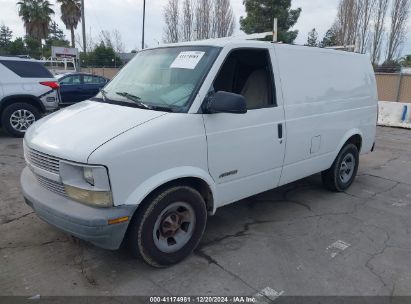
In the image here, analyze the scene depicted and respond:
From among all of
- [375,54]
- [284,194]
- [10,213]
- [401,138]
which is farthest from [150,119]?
[375,54]

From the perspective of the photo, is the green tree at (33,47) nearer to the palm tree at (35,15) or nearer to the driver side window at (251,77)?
the palm tree at (35,15)

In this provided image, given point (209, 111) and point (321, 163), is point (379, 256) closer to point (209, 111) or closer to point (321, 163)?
point (321, 163)

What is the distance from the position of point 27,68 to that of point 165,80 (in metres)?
6.63

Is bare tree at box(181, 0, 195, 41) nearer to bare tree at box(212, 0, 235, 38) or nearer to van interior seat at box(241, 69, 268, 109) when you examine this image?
bare tree at box(212, 0, 235, 38)

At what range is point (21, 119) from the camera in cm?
888

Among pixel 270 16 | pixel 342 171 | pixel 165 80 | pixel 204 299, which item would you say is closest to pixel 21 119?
pixel 165 80

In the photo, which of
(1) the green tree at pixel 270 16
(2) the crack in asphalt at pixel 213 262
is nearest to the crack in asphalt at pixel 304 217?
(2) the crack in asphalt at pixel 213 262

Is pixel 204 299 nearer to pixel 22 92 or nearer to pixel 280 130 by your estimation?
pixel 280 130

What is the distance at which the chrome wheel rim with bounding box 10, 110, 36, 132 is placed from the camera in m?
8.80

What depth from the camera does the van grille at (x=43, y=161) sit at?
3062 millimetres

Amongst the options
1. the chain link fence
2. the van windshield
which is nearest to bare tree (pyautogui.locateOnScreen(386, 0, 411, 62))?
the chain link fence

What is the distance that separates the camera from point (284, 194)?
5.44 meters

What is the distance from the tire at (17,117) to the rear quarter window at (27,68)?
0.74 m

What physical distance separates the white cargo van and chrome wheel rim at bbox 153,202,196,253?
10 millimetres
